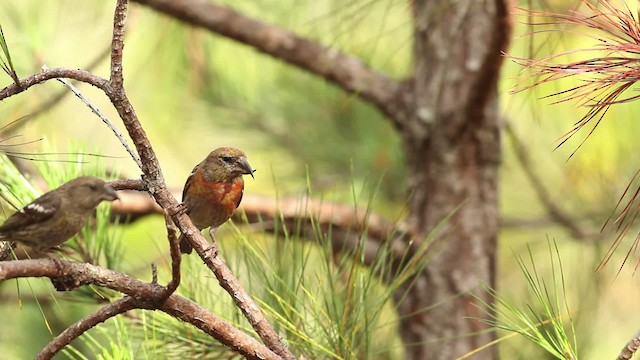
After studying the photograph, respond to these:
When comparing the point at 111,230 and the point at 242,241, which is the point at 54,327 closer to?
the point at 111,230

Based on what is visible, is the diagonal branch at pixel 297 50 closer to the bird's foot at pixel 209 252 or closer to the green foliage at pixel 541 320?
the green foliage at pixel 541 320

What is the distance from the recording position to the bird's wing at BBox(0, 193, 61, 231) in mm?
1486

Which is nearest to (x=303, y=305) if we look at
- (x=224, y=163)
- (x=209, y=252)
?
(x=209, y=252)

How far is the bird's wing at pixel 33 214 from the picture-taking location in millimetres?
1486

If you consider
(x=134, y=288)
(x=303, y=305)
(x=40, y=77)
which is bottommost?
(x=303, y=305)

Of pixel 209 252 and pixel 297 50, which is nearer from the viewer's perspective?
pixel 209 252

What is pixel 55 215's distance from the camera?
1.51 metres

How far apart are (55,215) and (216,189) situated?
0.64 meters

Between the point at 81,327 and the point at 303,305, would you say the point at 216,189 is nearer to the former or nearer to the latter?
the point at 303,305

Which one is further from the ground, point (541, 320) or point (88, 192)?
point (88, 192)

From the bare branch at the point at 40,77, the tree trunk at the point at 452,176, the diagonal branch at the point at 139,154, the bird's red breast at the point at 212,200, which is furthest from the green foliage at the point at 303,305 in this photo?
the tree trunk at the point at 452,176

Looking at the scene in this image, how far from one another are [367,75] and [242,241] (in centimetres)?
115

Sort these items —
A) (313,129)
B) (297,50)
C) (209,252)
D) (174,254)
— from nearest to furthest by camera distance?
(174,254)
(209,252)
(297,50)
(313,129)

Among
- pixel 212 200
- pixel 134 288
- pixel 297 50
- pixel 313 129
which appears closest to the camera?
pixel 134 288
